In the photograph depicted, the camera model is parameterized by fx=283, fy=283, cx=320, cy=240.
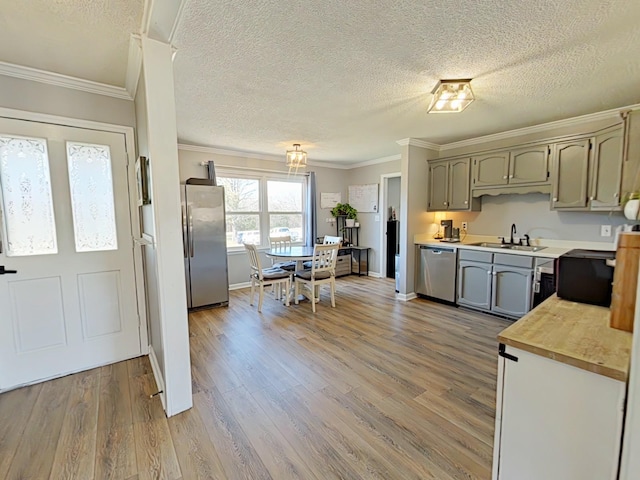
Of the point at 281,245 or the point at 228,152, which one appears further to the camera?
the point at 281,245

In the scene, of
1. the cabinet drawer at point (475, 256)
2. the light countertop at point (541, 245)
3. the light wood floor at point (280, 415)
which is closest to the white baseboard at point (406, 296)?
the light countertop at point (541, 245)

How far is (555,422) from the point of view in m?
1.01

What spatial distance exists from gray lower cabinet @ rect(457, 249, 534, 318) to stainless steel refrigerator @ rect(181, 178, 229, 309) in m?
3.39

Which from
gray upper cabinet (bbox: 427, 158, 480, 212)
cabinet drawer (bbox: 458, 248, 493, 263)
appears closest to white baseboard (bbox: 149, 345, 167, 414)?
cabinet drawer (bbox: 458, 248, 493, 263)

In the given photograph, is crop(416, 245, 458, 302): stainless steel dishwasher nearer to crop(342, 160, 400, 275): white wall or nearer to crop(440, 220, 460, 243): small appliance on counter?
crop(440, 220, 460, 243): small appliance on counter

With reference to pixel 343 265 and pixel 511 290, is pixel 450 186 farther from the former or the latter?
pixel 343 265

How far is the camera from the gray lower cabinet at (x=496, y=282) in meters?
3.31

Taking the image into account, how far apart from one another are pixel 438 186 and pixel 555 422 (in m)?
3.78

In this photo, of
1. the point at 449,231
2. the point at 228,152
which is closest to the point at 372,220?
the point at 449,231

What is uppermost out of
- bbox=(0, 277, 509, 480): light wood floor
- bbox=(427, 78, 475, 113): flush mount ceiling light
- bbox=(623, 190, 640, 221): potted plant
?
bbox=(427, 78, 475, 113): flush mount ceiling light

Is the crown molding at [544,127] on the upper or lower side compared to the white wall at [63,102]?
upper

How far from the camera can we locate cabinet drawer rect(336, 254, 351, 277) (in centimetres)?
600

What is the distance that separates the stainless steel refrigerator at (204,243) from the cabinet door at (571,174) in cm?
420

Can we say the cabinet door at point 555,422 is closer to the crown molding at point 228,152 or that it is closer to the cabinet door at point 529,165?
the cabinet door at point 529,165
